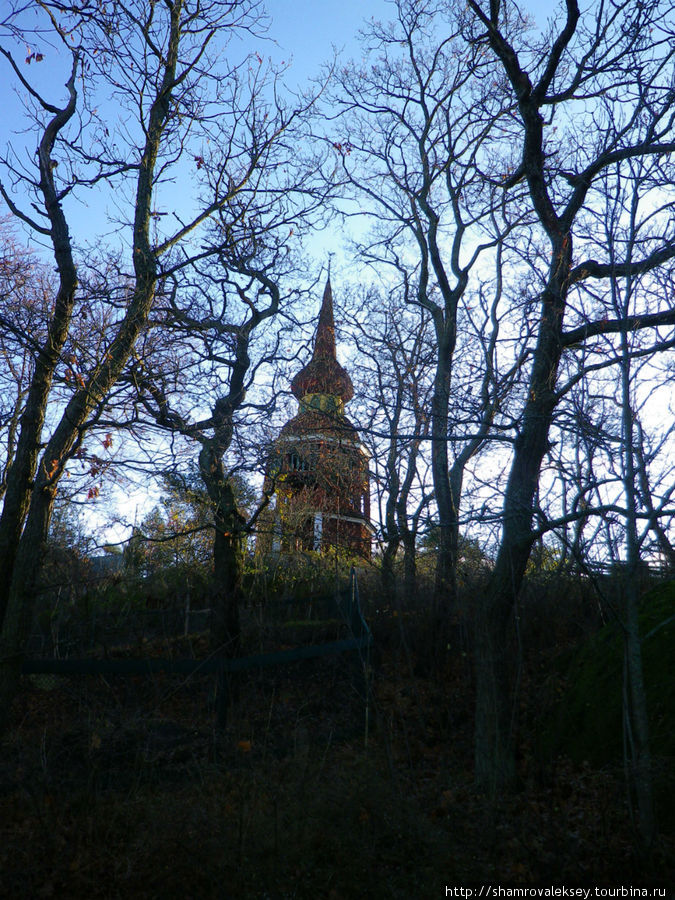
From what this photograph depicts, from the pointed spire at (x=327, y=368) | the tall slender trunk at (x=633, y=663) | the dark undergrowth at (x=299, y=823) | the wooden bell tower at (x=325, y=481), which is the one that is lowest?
the dark undergrowth at (x=299, y=823)

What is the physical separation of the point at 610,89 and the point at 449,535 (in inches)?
279

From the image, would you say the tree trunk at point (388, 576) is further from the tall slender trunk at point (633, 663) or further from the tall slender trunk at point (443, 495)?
the tall slender trunk at point (633, 663)

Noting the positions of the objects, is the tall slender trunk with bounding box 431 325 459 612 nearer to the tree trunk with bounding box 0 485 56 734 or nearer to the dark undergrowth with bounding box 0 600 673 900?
the dark undergrowth with bounding box 0 600 673 900

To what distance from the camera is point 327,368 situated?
15.8 m

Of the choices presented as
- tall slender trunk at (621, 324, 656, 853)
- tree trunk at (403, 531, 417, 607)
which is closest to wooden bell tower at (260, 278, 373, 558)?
tree trunk at (403, 531, 417, 607)

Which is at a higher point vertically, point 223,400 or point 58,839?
point 223,400

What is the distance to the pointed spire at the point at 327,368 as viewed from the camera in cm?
1422

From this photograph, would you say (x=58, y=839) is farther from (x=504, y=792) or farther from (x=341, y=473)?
(x=341, y=473)

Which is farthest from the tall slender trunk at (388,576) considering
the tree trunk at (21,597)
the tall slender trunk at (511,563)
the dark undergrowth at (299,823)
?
the tree trunk at (21,597)

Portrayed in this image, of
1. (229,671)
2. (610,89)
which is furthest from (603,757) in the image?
(610,89)

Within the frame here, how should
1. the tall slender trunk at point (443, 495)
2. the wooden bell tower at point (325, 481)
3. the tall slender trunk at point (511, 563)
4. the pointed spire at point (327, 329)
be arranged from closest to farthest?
the tall slender trunk at point (511, 563) → the tall slender trunk at point (443, 495) → the wooden bell tower at point (325, 481) → the pointed spire at point (327, 329)

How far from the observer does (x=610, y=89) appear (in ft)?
29.9

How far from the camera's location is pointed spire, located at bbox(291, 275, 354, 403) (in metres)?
14.2

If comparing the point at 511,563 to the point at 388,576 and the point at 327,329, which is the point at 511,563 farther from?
the point at 327,329
